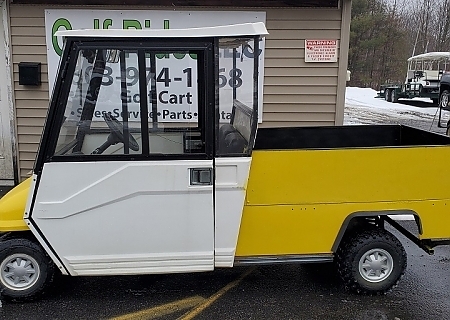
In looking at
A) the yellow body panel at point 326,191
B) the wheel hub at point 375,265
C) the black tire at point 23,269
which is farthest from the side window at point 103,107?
the wheel hub at point 375,265

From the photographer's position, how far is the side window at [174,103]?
3.28 metres

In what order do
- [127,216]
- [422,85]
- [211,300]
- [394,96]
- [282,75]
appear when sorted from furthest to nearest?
[394,96]
[422,85]
[282,75]
[211,300]
[127,216]

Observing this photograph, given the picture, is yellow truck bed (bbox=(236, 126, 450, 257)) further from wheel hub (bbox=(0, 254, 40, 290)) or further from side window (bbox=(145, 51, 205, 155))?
wheel hub (bbox=(0, 254, 40, 290))

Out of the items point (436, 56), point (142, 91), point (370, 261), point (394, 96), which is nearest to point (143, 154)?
point (142, 91)

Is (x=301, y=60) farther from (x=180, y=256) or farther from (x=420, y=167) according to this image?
(x=180, y=256)

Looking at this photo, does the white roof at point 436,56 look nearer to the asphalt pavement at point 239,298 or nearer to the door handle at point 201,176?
the asphalt pavement at point 239,298

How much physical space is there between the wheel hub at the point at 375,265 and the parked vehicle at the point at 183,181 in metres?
0.01

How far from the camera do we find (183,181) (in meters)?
3.36

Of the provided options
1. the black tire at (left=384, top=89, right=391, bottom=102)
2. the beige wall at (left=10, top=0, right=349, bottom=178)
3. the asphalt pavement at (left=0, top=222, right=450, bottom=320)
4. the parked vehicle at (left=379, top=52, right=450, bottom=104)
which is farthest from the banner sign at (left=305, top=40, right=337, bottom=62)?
the black tire at (left=384, top=89, right=391, bottom=102)

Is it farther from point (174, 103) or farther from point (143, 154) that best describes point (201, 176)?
point (174, 103)

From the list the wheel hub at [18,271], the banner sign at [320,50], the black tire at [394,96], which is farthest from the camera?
the black tire at [394,96]

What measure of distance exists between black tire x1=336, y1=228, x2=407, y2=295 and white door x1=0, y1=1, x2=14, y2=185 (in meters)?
5.10

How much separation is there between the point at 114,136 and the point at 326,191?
169 cm

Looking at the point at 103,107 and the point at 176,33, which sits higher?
the point at 176,33
